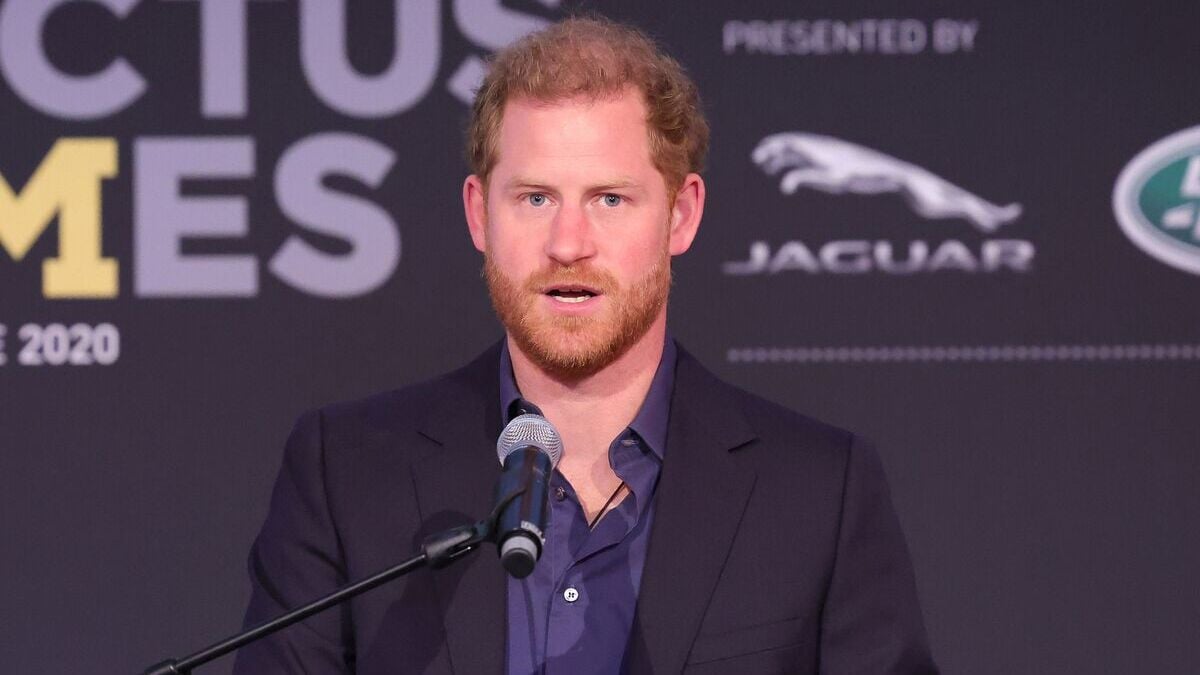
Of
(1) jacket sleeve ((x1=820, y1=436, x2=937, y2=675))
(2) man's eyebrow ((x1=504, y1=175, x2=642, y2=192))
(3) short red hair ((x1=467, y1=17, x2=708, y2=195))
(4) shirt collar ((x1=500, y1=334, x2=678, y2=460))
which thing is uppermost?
(3) short red hair ((x1=467, y1=17, x2=708, y2=195))

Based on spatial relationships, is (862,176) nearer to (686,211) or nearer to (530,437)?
(686,211)

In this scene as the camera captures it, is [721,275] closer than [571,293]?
No

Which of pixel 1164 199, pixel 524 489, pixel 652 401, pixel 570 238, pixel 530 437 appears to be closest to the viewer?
pixel 524 489

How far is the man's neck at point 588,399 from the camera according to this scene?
2434mm

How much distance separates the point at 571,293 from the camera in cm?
231

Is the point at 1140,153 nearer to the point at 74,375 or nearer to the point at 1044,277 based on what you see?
the point at 1044,277

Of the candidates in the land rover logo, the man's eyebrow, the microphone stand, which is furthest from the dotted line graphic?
the microphone stand

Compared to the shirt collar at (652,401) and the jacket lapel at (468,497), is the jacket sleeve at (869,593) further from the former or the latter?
the jacket lapel at (468,497)

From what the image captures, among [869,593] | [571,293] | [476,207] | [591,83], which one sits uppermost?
[591,83]

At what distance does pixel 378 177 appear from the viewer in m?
3.69

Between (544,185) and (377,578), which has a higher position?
(544,185)

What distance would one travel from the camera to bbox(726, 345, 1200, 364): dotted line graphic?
361 centimetres

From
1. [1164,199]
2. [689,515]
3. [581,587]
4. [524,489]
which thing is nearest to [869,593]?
[689,515]

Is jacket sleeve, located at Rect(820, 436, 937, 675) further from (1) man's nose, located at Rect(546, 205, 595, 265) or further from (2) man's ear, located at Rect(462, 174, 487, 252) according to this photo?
(2) man's ear, located at Rect(462, 174, 487, 252)
